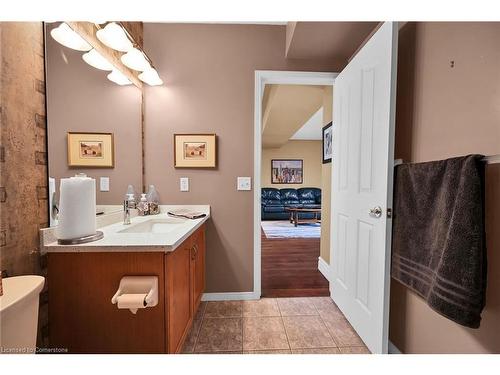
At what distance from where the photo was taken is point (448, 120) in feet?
3.27

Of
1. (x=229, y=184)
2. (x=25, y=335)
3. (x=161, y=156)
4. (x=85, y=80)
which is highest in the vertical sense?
(x=85, y=80)

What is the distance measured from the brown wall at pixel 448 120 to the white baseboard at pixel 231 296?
1.11 meters

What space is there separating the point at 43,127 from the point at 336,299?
232 cm

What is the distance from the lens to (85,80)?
51.9 inches

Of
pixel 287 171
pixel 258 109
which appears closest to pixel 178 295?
pixel 258 109

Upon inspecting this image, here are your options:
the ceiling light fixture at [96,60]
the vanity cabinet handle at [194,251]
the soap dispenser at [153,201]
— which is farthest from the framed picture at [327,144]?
the ceiling light fixture at [96,60]

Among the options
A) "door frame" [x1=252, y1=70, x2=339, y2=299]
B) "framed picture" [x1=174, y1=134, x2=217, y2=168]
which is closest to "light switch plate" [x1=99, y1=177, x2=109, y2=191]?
"framed picture" [x1=174, y1=134, x2=217, y2=168]

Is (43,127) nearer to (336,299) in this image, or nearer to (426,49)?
(426,49)

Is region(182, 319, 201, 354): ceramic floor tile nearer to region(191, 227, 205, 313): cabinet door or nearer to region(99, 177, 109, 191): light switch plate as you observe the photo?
region(191, 227, 205, 313): cabinet door

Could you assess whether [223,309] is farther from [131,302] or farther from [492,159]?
[492,159]

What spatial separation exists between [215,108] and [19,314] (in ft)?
5.70
